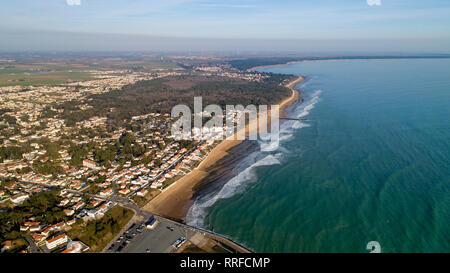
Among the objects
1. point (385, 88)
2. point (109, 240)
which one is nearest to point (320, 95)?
point (385, 88)

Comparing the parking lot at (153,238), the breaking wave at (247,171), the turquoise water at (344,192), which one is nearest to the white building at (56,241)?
the parking lot at (153,238)

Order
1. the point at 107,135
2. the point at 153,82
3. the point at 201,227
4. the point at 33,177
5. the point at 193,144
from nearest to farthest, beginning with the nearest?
1. the point at 201,227
2. the point at 33,177
3. the point at 193,144
4. the point at 107,135
5. the point at 153,82

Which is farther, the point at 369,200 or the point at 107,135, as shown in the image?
the point at 107,135

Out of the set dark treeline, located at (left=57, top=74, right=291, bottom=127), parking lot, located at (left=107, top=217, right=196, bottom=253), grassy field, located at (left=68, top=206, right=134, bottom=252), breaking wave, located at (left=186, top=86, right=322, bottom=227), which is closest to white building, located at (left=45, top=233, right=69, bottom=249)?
grassy field, located at (left=68, top=206, right=134, bottom=252)

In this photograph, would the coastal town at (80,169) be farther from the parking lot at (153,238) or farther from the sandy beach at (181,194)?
the parking lot at (153,238)

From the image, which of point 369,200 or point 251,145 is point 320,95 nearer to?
point 251,145

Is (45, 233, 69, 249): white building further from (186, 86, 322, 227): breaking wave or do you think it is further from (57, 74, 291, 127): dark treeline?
(57, 74, 291, 127): dark treeline

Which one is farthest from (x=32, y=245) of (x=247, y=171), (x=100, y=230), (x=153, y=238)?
(x=247, y=171)
